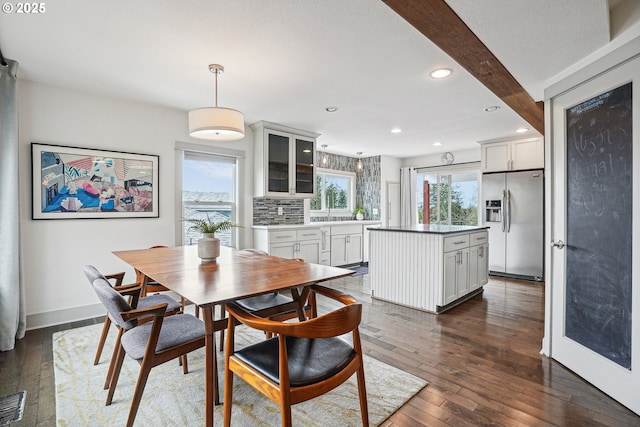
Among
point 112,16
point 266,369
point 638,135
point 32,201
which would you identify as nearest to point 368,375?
point 266,369

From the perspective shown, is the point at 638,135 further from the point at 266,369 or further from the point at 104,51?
the point at 104,51

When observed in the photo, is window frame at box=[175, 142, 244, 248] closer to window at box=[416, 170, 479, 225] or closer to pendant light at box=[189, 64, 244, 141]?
pendant light at box=[189, 64, 244, 141]

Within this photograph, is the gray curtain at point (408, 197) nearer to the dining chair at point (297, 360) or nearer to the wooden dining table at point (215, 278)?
the wooden dining table at point (215, 278)

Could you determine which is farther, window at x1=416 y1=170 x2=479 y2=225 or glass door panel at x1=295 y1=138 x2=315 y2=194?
window at x1=416 y1=170 x2=479 y2=225

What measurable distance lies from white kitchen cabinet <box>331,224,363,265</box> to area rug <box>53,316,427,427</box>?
337 cm

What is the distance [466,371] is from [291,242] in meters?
2.90

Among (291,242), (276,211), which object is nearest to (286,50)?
(291,242)

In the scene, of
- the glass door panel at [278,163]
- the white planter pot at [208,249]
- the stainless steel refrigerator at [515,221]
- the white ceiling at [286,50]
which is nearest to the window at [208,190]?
the glass door panel at [278,163]

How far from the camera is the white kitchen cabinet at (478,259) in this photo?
3955 millimetres

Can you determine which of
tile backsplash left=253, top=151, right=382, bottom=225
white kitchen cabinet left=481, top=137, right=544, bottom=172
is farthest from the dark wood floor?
white kitchen cabinet left=481, top=137, right=544, bottom=172

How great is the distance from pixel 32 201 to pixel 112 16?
2.06m

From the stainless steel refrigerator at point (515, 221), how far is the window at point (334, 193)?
274cm

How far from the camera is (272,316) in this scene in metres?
1.97

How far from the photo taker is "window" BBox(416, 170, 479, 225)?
6375 millimetres
